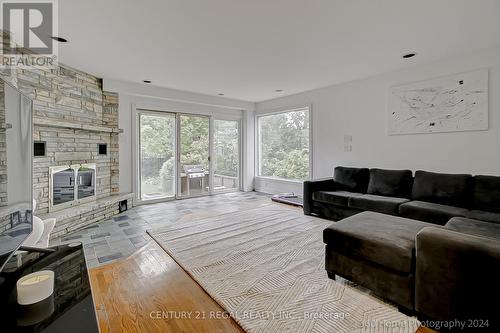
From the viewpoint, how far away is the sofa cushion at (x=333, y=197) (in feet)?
12.0

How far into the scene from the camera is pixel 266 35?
2682 millimetres

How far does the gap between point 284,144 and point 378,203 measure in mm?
3152

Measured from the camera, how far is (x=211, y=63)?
11.7ft

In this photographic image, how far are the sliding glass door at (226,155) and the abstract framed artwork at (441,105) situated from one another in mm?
3840

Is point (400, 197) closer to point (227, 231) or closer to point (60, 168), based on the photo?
point (227, 231)

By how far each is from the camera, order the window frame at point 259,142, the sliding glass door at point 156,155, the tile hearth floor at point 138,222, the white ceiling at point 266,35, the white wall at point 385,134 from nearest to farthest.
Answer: the white ceiling at point 266,35, the tile hearth floor at point 138,222, the white wall at point 385,134, the sliding glass door at point 156,155, the window frame at point 259,142

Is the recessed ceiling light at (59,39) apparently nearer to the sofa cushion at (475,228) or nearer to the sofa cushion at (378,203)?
the sofa cushion at (378,203)

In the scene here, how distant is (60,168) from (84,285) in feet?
10.4

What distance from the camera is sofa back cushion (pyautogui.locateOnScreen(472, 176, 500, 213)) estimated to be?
2.76 metres

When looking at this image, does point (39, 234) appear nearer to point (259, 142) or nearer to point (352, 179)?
point (352, 179)

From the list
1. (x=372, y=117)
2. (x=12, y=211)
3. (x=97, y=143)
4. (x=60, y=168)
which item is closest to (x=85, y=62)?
(x=97, y=143)

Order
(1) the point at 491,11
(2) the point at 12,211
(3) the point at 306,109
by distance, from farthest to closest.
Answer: (3) the point at 306,109 < (1) the point at 491,11 < (2) the point at 12,211
